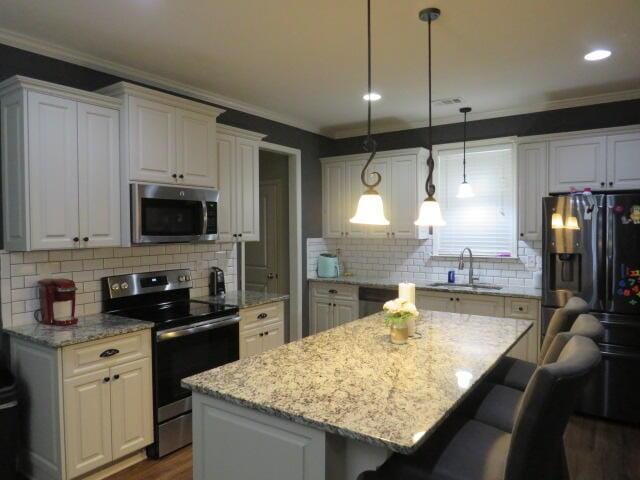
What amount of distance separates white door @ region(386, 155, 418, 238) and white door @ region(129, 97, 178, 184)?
2.41 meters

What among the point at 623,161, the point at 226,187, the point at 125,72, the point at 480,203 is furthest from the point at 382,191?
the point at 125,72

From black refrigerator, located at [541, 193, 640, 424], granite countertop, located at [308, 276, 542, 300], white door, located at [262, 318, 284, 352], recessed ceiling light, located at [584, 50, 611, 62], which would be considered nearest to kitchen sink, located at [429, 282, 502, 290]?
granite countertop, located at [308, 276, 542, 300]

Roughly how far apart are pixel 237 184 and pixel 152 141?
0.95 metres

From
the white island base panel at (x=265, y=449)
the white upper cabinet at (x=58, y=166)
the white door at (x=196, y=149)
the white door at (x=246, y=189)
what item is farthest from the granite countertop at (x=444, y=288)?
the white island base panel at (x=265, y=449)

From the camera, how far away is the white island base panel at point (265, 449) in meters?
1.45

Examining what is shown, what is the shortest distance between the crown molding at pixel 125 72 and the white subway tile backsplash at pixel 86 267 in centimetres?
126

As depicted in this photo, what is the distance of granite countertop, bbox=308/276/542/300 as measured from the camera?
392 centimetres

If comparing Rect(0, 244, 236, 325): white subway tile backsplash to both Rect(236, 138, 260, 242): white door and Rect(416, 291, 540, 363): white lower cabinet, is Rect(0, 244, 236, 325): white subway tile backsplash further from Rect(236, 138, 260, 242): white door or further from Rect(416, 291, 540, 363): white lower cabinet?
Rect(416, 291, 540, 363): white lower cabinet

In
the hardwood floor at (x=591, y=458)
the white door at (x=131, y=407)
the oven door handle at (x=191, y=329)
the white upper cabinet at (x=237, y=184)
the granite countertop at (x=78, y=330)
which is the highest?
the white upper cabinet at (x=237, y=184)

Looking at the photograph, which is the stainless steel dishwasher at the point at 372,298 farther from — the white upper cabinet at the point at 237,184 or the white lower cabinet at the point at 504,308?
the white upper cabinet at the point at 237,184

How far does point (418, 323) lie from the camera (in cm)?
280

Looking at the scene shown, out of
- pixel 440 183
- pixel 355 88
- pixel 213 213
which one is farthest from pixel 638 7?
pixel 213 213

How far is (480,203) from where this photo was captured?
4660 mm

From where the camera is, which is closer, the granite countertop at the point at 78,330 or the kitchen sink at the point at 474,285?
the granite countertop at the point at 78,330
